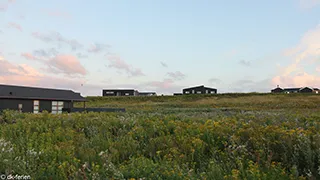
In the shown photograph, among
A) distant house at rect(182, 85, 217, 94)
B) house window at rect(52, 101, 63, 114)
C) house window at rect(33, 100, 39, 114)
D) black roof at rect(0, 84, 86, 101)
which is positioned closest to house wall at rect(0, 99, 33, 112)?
house window at rect(33, 100, 39, 114)

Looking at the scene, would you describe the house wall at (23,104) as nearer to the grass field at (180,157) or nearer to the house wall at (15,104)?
the house wall at (15,104)

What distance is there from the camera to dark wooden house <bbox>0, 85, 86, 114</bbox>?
2648 cm

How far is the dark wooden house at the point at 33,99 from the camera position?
86.9ft

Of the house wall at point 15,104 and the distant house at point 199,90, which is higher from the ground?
the distant house at point 199,90

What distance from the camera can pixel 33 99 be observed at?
28375mm

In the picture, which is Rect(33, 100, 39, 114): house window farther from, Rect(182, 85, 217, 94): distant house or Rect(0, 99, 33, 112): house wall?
Rect(182, 85, 217, 94): distant house

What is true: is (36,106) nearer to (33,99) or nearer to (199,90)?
(33,99)

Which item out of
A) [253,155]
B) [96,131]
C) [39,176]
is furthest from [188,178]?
[96,131]

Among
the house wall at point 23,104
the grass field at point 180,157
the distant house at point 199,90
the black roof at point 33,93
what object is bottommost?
the grass field at point 180,157

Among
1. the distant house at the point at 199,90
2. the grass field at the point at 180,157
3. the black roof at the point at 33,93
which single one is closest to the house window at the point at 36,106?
the black roof at the point at 33,93

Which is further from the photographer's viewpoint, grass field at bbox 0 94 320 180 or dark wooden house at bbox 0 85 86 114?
dark wooden house at bbox 0 85 86 114

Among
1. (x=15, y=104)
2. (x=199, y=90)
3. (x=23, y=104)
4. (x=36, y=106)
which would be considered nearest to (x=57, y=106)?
(x=36, y=106)

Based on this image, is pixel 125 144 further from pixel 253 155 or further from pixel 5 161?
pixel 253 155

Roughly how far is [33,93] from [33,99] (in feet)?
3.03
